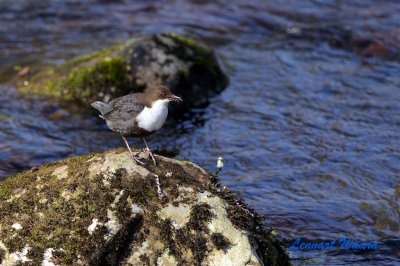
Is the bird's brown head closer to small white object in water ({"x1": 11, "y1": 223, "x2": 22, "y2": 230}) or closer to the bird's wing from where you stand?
the bird's wing

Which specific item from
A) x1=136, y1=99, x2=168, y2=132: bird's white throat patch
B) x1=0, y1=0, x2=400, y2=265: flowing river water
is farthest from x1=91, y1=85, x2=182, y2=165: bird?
x1=0, y1=0, x2=400, y2=265: flowing river water

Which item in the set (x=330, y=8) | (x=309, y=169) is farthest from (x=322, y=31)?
(x=309, y=169)

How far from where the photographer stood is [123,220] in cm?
379

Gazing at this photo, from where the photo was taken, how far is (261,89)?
9.32m

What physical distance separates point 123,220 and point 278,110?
202 inches

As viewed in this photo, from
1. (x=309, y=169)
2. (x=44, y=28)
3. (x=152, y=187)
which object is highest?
(x=152, y=187)

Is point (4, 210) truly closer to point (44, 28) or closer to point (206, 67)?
point (206, 67)

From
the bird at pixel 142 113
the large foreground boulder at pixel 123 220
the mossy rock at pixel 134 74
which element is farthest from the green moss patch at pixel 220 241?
the mossy rock at pixel 134 74

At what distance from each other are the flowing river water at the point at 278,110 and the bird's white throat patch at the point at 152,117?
173cm

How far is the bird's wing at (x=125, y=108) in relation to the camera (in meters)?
4.57

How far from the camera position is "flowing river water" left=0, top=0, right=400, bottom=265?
6.06 m

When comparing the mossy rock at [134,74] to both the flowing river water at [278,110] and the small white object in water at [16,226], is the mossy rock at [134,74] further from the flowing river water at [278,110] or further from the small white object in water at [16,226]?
the small white object in water at [16,226]

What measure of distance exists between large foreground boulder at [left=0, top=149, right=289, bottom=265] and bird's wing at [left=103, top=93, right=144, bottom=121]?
502 millimetres

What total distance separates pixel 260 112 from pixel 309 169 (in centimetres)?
184
